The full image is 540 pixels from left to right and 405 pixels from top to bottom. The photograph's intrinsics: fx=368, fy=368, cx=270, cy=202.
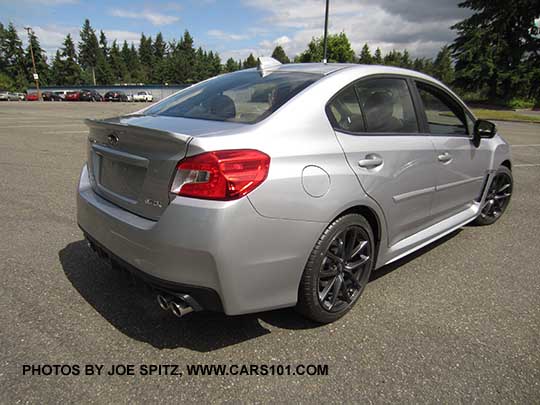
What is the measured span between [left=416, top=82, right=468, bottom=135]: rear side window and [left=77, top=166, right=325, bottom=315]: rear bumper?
1741 mm

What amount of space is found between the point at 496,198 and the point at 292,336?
3404 mm

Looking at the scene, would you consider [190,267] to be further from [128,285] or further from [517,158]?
[517,158]

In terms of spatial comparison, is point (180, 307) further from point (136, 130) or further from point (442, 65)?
point (442, 65)

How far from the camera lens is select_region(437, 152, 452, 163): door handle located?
3024 millimetres

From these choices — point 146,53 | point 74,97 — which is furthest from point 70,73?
point 74,97

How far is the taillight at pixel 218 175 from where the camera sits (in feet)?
5.86

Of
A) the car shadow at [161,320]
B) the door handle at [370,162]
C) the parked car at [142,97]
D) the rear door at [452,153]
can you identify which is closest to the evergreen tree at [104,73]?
the parked car at [142,97]

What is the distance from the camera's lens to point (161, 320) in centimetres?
240

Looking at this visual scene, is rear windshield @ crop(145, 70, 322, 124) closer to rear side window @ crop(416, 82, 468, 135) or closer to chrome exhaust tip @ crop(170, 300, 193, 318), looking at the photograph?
chrome exhaust tip @ crop(170, 300, 193, 318)

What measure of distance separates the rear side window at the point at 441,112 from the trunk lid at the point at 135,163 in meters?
2.20

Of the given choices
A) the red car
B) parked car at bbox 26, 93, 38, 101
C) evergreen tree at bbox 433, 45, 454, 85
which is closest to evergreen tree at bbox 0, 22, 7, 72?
parked car at bbox 26, 93, 38, 101

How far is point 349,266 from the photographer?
245 centimetres

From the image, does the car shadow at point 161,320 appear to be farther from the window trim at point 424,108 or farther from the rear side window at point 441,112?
the rear side window at point 441,112

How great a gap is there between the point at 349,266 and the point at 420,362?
26.9 inches
